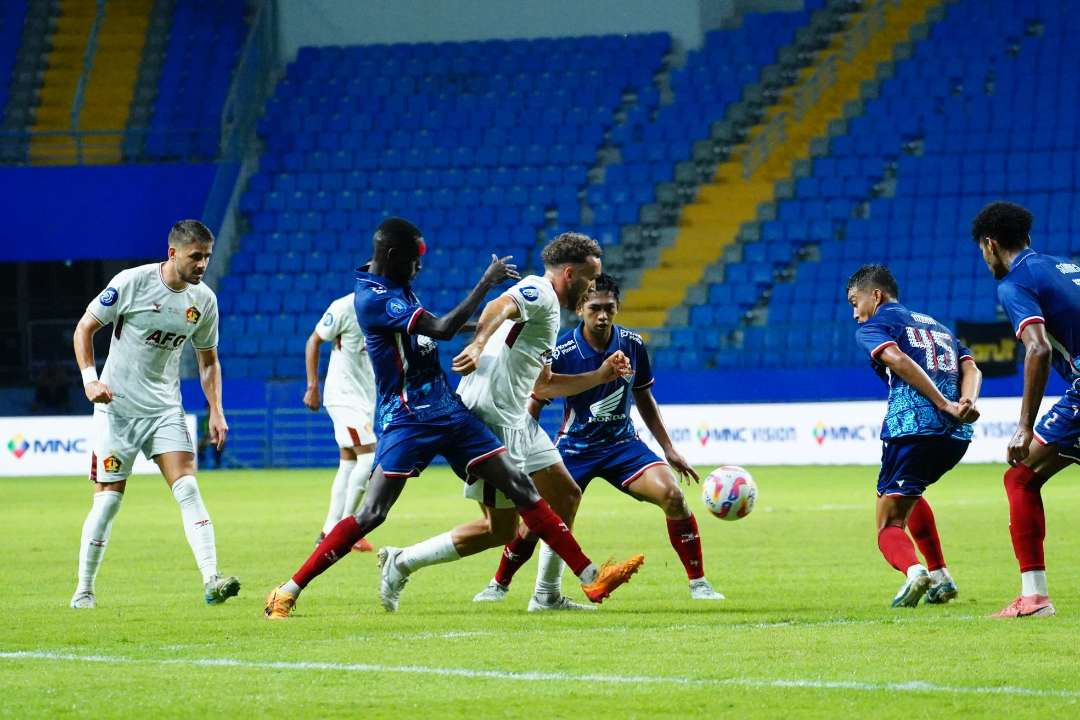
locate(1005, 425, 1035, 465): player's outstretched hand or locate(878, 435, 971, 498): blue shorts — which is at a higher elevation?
locate(1005, 425, 1035, 465): player's outstretched hand

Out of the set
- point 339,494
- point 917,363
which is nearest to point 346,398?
point 339,494

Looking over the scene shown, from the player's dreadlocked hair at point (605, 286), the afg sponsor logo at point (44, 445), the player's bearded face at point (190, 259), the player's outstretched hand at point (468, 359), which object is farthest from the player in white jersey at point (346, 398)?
the afg sponsor logo at point (44, 445)

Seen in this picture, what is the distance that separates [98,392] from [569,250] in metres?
2.68

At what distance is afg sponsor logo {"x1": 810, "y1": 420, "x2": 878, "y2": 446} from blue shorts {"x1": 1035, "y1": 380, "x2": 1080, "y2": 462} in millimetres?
18431

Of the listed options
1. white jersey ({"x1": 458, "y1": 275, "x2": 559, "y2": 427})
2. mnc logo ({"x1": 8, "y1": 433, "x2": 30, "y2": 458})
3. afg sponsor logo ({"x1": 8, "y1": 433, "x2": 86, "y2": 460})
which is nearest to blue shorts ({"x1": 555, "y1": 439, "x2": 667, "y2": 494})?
white jersey ({"x1": 458, "y1": 275, "x2": 559, "y2": 427})

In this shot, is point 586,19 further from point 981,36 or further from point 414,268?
point 414,268

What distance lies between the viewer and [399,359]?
9.38m

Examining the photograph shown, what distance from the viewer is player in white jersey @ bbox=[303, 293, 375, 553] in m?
15.1

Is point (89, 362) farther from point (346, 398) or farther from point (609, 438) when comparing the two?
point (346, 398)

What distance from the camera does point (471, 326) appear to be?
394 inches

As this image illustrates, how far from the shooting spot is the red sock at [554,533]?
30.4ft

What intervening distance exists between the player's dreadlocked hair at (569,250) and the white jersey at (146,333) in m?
2.17

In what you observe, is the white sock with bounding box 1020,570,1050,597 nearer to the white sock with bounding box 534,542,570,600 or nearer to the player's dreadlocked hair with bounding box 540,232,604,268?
the white sock with bounding box 534,542,570,600

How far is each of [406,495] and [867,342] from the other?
42.9ft
